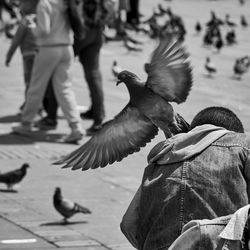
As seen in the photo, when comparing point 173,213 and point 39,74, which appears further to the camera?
point 39,74

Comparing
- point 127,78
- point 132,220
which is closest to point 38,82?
point 127,78

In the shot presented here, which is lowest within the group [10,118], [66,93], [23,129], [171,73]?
[10,118]

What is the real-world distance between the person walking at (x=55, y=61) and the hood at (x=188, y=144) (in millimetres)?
7478

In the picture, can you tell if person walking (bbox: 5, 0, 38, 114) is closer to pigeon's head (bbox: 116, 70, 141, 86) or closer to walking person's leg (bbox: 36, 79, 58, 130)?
walking person's leg (bbox: 36, 79, 58, 130)

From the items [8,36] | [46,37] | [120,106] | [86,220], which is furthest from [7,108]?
[8,36]

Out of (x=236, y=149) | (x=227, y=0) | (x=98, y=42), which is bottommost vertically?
(x=227, y=0)

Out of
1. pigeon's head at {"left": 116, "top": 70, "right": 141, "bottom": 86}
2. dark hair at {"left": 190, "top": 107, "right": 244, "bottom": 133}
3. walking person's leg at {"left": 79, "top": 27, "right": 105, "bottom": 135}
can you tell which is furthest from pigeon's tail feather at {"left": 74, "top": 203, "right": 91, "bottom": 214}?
dark hair at {"left": 190, "top": 107, "right": 244, "bottom": 133}

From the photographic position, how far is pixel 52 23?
11.1 meters

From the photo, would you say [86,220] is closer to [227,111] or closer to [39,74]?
[39,74]

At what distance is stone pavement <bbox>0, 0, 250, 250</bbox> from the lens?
24.7 ft

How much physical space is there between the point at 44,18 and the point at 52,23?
0.13 metres

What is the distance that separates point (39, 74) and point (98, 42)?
1018 mm

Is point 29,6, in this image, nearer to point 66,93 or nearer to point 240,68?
point 66,93

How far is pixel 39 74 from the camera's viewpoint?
11.4 meters
